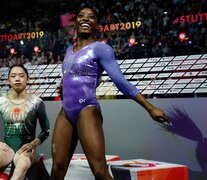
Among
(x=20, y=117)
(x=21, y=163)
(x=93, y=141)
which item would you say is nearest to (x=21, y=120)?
(x=20, y=117)

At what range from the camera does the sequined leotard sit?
3.30 meters

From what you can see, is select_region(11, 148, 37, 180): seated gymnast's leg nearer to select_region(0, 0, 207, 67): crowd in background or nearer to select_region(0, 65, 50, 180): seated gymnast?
select_region(0, 65, 50, 180): seated gymnast

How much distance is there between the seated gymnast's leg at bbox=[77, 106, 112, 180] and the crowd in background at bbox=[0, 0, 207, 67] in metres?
2.01

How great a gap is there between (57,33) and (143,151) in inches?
66.9

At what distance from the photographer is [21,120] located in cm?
331

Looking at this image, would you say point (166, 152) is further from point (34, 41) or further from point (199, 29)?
point (34, 41)

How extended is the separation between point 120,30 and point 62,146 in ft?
7.61

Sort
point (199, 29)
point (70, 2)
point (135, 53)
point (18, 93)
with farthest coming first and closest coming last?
1. point (70, 2)
2. point (135, 53)
3. point (199, 29)
4. point (18, 93)

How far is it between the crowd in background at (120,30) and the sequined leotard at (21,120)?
1.50 meters

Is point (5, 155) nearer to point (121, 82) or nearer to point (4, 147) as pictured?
point (4, 147)

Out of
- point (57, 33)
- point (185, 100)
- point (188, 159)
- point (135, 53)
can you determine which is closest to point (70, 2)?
point (57, 33)

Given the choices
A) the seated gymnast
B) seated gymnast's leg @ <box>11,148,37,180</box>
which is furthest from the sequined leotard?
seated gymnast's leg @ <box>11,148,37,180</box>

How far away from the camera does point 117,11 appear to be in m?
4.66

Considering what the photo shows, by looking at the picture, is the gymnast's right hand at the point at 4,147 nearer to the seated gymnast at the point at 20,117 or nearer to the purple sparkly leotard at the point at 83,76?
the seated gymnast at the point at 20,117
